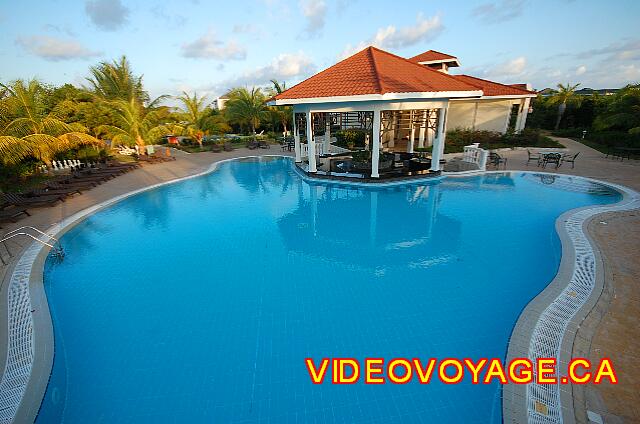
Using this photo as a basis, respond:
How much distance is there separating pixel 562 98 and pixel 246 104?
3490 centimetres

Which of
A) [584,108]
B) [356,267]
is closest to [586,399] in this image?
[356,267]

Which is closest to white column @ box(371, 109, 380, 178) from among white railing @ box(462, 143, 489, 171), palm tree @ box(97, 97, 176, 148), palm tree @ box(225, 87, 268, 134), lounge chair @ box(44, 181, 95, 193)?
white railing @ box(462, 143, 489, 171)

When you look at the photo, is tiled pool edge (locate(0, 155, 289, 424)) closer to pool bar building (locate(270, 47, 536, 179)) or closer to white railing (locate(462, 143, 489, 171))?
pool bar building (locate(270, 47, 536, 179))

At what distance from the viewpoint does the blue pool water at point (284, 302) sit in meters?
3.94

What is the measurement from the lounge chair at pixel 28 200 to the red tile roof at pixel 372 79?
10.5m

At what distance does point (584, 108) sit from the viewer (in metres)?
31.1

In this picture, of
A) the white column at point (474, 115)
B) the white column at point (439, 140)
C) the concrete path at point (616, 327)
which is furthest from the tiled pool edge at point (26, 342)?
the white column at point (474, 115)

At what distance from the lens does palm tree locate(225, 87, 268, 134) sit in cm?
3017

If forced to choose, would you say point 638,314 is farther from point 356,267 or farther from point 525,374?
point 356,267

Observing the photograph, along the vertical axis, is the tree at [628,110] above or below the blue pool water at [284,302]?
above

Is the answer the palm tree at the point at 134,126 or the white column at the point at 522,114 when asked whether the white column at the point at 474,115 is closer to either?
the white column at the point at 522,114

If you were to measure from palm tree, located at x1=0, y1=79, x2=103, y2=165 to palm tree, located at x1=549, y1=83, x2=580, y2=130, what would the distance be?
4227 cm

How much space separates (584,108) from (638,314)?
37.3m

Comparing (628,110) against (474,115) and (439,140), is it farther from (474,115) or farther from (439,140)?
(439,140)
